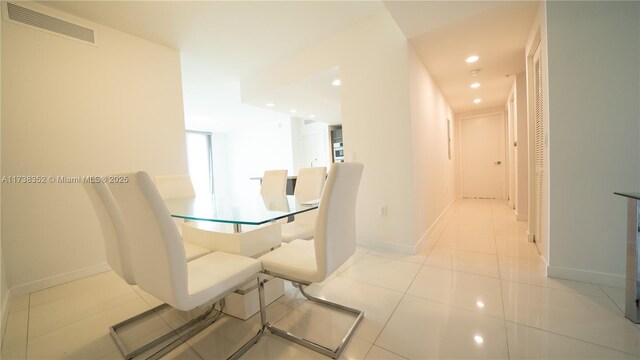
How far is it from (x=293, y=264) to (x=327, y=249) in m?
0.23

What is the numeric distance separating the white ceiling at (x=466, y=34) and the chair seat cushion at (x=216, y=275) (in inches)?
88.5

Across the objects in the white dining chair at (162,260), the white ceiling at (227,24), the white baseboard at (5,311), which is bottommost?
the white baseboard at (5,311)

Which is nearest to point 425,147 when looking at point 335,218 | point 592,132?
point 592,132

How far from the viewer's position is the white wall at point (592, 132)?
1635 mm

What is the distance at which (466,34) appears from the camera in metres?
2.41

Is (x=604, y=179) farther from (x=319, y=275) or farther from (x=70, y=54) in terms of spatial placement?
(x=70, y=54)

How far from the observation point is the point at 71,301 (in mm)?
1905

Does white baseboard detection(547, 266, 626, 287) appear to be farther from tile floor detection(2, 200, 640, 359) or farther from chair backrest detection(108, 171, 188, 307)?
chair backrest detection(108, 171, 188, 307)

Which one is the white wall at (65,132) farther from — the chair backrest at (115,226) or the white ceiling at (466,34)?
the white ceiling at (466,34)

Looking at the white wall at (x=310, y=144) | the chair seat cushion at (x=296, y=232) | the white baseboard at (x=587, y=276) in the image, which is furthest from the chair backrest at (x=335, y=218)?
the white wall at (x=310, y=144)

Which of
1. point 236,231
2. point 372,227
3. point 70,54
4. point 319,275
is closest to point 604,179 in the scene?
point 372,227

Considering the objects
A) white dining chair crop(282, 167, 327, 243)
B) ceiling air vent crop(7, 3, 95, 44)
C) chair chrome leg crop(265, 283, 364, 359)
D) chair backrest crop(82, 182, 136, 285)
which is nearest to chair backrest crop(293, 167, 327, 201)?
white dining chair crop(282, 167, 327, 243)

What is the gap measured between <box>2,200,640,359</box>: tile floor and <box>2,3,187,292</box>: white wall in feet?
1.25

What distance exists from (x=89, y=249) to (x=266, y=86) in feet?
9.59
